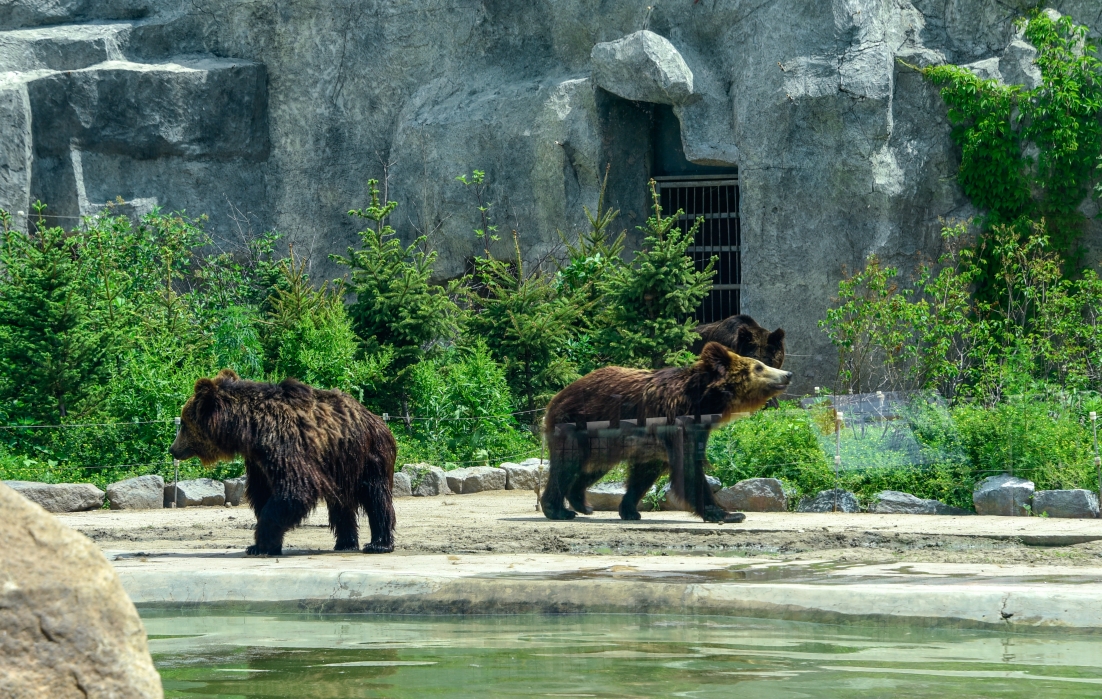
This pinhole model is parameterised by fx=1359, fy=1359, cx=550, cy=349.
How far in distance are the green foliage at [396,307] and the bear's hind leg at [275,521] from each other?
7266mm

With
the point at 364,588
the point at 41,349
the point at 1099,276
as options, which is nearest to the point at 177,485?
the point at 41,349

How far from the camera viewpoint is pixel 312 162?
949 inches

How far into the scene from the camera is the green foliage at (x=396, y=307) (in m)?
16.3

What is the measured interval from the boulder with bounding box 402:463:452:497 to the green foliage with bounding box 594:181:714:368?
3505mm

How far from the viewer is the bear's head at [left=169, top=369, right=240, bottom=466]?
8992 mm

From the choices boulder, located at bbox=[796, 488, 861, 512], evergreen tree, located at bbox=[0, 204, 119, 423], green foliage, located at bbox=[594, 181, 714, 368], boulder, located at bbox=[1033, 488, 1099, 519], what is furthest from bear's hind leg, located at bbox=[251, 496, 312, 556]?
green foliage, located at bbox=[594, 181, 714, 368]

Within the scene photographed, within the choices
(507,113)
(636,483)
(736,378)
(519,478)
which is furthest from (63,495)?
(507,113)

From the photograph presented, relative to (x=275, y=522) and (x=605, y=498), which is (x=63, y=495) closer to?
(x=275, y=522)

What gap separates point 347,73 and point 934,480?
15135 millimetres

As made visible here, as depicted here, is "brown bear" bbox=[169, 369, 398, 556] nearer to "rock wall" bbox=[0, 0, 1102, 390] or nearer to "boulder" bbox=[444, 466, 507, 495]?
"boulder" bbox=[444, 466, 507, 495]

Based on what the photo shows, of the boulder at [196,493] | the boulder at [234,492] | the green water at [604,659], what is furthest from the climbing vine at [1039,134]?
the green water at [604,659]

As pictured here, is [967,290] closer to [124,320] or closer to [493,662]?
[124,320]

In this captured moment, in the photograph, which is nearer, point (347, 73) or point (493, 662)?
point (493, 662)

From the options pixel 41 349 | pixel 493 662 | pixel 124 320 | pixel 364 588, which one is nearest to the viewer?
pixel 493 662
